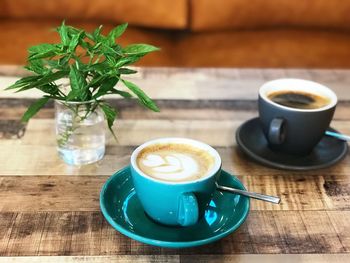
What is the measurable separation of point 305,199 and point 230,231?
193mm

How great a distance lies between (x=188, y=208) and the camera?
64cm

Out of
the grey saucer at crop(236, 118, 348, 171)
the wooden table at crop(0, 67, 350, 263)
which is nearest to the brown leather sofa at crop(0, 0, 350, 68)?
the wooden table at crop(0, 67, 350, 263)

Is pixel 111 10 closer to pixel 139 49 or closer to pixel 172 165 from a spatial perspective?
pixel 139 49

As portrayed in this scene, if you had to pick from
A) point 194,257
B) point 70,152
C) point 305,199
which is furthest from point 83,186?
point 305,199

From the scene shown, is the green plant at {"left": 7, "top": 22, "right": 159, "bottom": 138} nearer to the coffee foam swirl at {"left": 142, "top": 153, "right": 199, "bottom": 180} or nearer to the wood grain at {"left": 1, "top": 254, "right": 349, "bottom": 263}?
the coffee foam swirl at {"left": 142, "top": 153, "right": 199, "bottom": 180}

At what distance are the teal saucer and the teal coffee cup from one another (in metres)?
0.02

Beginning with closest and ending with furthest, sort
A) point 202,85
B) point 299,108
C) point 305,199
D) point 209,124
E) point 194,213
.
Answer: point 194,213, point 305,199, point 299,108, point 209,124, point 202,85

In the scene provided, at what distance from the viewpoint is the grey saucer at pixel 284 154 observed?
2.84ft

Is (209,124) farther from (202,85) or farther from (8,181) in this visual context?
(8,181)

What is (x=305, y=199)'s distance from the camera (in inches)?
31.4

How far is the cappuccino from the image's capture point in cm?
69

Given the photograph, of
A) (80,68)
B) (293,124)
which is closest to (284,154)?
(293,124)

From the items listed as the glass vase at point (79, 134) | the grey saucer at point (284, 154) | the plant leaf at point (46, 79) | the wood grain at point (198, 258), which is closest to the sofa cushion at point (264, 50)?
the grey saucer at point (284, 154)

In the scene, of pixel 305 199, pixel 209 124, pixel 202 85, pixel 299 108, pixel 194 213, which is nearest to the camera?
pixel 194 213
